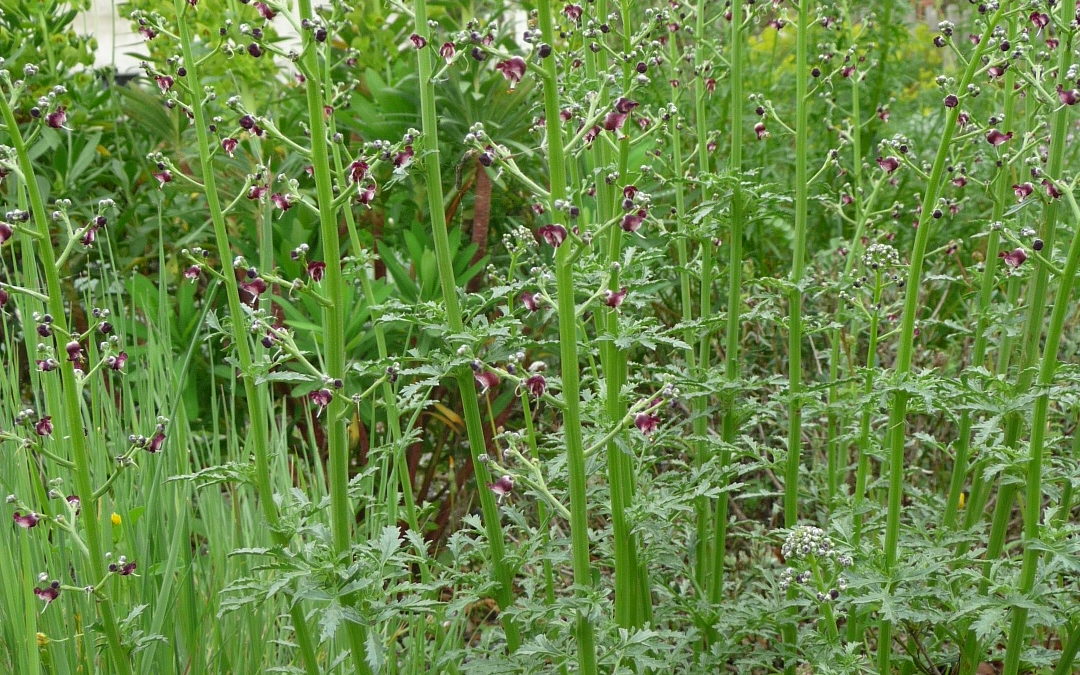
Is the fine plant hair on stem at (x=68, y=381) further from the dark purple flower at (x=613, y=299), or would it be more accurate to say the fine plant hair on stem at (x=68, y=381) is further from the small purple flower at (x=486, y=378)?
the dark purple flower at (x=613, y=299)

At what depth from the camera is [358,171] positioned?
2236mm

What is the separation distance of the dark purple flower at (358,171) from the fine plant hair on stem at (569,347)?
1.21 ft

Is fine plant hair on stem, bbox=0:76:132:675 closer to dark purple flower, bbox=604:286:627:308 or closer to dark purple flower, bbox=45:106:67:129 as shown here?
dark purple flower, bbox=45:106:67:129

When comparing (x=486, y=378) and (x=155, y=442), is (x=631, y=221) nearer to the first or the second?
(x=486, y=378)

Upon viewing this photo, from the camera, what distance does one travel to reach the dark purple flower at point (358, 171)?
2232 mm

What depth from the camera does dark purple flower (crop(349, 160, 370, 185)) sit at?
2.23 m

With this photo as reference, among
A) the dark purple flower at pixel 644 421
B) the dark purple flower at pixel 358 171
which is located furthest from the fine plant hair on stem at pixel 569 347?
the dark purple flower at pixel 358 171

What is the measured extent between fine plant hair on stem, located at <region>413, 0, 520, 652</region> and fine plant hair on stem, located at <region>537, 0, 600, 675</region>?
0.22 metres

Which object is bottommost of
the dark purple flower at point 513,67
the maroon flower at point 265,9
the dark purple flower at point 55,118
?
the dark purple flower at point 55,118

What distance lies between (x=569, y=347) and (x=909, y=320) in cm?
90

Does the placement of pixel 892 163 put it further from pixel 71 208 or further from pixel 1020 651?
pixel 71 208

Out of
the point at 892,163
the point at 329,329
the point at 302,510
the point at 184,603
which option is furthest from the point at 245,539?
the point at 892,163

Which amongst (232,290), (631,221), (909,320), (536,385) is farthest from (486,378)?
(909,320)

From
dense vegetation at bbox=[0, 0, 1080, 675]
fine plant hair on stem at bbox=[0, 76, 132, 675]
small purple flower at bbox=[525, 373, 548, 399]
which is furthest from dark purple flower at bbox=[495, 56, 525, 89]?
fine plant hair on stem at bbox=[0, 76, 132, 675]
